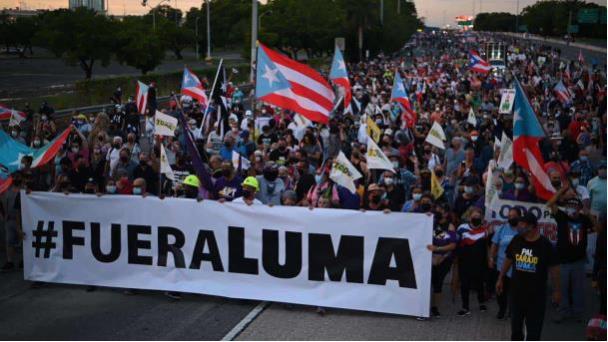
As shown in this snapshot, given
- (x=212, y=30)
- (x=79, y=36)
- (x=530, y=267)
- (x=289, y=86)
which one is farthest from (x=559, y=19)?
(x=530, y=267)

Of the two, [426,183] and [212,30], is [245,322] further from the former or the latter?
[212,30]

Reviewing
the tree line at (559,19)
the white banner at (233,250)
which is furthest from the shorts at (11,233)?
the tree line at (559,19)

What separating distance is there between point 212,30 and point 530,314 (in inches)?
4412

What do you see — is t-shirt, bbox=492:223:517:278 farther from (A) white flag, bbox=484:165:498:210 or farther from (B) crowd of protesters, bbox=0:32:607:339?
(A) white flag, bbox=484:165:498:210

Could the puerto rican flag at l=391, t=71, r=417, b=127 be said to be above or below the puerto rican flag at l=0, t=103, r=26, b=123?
above

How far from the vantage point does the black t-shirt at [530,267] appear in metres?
7.21

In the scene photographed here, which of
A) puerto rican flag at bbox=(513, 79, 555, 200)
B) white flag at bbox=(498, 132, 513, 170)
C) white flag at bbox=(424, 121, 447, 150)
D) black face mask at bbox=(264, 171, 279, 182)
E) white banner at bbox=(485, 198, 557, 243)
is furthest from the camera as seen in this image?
white flag at bbox=(424, 121, 447, 150)

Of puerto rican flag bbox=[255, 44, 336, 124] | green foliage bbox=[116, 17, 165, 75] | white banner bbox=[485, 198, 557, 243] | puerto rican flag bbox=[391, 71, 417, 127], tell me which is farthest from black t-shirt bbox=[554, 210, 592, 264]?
green foliage bbox=[116, 17, 165, 75]

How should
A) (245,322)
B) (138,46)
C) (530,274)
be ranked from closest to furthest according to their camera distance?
1. (530,274)
2. (245,322)
3. (138,46)

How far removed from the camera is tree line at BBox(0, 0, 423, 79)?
46312 millimetres

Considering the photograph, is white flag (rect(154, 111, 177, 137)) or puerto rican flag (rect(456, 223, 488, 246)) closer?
puerto rican flag (rect(456, 223, 488, 246))

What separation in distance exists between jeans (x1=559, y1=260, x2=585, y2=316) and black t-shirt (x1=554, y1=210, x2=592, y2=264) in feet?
0.49

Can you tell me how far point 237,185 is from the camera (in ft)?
35.9

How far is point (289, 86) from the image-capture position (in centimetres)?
1323
